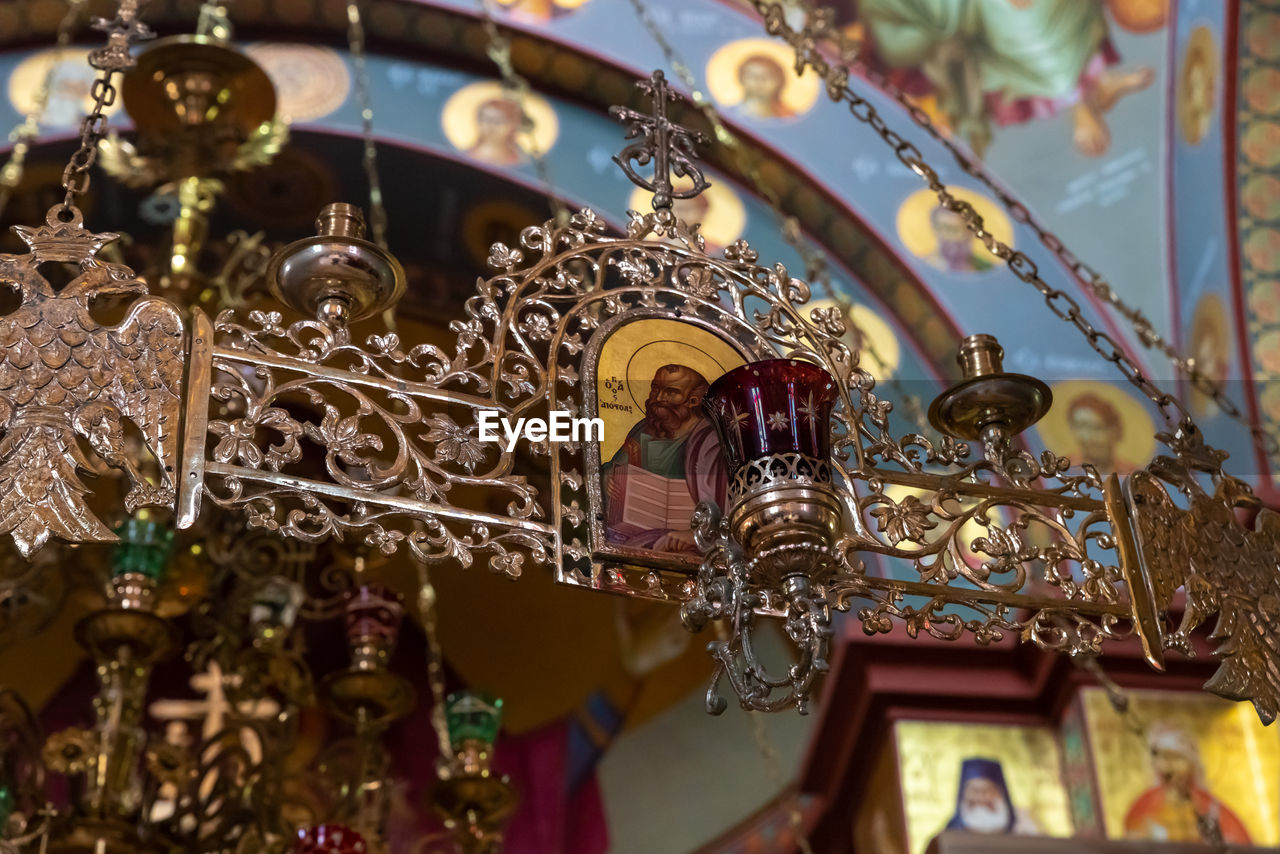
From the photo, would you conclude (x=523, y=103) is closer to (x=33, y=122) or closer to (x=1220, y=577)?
(x=33, y=122)

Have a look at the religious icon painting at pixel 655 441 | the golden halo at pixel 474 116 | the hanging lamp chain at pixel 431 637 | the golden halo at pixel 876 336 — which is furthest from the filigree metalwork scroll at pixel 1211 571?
the hanging lamp chain at pixel 431 637

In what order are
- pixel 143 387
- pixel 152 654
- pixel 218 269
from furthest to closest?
pixel 218 269
pixel 152 654
pixel 143 387

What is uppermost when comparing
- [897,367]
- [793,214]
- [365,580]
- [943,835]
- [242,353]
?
[793,214]

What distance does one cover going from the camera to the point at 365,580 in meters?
5.79

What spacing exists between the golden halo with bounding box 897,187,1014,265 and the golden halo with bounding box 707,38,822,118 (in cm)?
54

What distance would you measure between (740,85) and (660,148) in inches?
128

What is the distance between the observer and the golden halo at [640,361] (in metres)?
3.04

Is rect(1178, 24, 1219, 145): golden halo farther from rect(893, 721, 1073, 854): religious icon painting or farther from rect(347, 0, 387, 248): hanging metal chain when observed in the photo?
rect(347, 0, 387, 248): hanging metal chain

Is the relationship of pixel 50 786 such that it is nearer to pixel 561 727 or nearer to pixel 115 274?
pixel 561 727

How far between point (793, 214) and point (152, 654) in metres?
2.76

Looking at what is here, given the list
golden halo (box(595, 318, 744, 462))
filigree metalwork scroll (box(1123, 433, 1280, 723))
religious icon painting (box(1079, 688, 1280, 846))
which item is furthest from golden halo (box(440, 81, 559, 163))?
filigree metalwork scroll (box(1123, 433, 1280, 723))

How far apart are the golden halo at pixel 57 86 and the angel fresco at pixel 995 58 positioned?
286 centimetres

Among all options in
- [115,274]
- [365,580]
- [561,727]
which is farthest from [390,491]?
[561,727]

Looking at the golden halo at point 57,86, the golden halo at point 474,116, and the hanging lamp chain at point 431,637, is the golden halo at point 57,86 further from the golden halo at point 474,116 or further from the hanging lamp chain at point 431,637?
the hanging lamp chain at point 431,637
